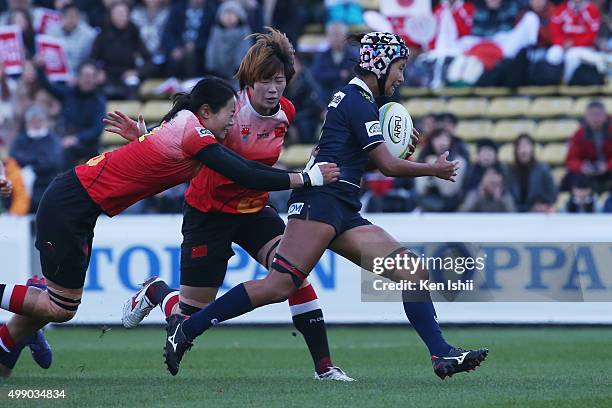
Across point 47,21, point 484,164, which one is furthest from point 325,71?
point 47,21

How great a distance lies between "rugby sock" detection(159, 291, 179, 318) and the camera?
8.31 m

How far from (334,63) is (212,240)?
824cm

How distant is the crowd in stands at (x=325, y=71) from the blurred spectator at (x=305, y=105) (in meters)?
0.02

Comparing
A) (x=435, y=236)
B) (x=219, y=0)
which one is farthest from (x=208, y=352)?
(x=219, y=0)

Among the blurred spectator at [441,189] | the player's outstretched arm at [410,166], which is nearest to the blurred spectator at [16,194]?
the blurred spectator at [441,189]

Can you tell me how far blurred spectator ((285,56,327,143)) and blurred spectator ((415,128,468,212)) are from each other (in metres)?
1.99

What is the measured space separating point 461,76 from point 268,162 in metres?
8.85

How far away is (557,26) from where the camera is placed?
54.0 feet

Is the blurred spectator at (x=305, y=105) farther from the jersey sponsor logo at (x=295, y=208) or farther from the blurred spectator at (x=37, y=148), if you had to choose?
the jersey sponsor logo at (x=295, y=208)

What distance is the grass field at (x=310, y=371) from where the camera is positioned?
711cm

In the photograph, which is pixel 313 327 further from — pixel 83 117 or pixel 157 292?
pixel 83 117

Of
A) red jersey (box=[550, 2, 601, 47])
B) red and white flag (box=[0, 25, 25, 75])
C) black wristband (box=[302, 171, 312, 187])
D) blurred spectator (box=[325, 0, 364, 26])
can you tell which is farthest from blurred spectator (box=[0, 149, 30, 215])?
red jersey (box=[550, 2, 601, 47])

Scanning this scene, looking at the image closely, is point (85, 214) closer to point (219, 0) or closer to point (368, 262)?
point (368, 262)

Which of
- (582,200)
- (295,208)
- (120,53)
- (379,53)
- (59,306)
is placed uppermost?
(379,53)
